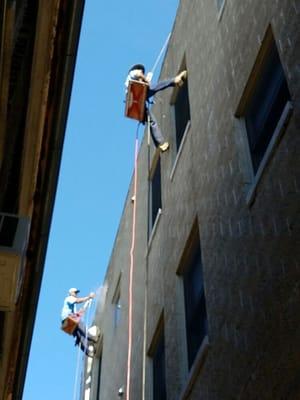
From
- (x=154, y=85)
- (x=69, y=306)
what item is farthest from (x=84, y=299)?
(x=154, y=85)

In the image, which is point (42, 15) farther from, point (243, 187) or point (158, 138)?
point (158, 138)

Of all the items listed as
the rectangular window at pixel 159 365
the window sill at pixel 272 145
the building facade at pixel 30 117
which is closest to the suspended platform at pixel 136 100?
the rectangular window at pixel 159 365

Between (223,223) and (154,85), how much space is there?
5.98 meters

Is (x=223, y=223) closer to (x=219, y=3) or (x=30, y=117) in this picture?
(x=30, y=117)

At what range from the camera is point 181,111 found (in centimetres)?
1244

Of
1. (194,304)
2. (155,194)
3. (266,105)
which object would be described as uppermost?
(266,105)

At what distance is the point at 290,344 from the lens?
19.6 ft

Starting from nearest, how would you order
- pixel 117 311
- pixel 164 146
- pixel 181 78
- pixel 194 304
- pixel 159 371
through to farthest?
pixel 194 304 < pixel 159 371 < pixel 181 78 < pixel 164 146 < pixel 117 311

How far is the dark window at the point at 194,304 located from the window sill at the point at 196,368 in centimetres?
44

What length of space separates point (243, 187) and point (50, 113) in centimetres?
206

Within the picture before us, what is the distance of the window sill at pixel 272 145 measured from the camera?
6.94 meters

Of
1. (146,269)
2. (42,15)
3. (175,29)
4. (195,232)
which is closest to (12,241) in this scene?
(42,15)

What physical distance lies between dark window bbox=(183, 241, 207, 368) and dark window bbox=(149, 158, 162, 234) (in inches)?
118

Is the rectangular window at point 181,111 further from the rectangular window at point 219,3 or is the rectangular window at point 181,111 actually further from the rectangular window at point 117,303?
the rectangular window at point 117,303
